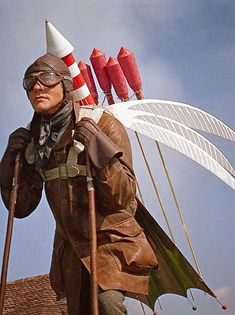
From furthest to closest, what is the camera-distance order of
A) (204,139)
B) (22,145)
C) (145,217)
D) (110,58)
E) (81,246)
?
(110,58), (204,139), (145,217), (22,145), (81,246)

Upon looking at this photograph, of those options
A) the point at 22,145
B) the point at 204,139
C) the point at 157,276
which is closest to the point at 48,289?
the point at 204,139

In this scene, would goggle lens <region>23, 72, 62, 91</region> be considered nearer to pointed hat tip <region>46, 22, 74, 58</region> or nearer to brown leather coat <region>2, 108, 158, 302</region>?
brown leather coat <region>2, 108, 158, 302</region>

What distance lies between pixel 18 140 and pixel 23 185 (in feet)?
0.77

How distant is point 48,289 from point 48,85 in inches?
187

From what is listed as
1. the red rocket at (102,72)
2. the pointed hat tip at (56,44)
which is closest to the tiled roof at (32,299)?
the pointed hat tip at (56,44)

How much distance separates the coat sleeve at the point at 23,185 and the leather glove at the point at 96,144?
426mm

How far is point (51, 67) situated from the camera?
303 centimetres

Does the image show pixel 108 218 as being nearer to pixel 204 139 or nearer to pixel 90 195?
pixel 90 195

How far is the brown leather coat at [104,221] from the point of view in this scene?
9.12 feet

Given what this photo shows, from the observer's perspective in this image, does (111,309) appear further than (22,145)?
No

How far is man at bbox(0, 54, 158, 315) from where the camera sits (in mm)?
2775

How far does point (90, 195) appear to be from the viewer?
8.95ft

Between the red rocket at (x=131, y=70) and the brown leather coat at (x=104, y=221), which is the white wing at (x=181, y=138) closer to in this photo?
the red rocket at (x=131, y=70)

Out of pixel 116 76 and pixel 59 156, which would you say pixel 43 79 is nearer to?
pixel 59 156
